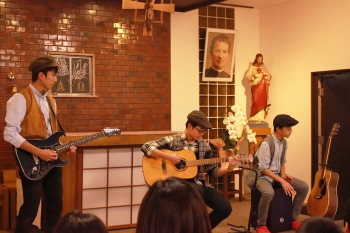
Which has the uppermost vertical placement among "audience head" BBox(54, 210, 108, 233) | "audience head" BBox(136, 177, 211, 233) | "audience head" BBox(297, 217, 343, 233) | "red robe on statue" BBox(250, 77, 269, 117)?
"red robe on statue" BBox(250, 77, 269, 117)

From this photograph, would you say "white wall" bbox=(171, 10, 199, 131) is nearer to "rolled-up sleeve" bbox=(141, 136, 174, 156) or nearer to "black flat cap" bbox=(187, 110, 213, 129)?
"rolled-up sleeve" bbox=(141, 136, 174, 156)

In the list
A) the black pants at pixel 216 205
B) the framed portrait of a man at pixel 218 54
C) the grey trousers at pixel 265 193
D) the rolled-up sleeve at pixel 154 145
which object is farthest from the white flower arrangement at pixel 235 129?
the black pants at pixel 216 205

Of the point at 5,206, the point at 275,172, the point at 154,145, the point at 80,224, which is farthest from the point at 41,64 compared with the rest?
the point at 80,224

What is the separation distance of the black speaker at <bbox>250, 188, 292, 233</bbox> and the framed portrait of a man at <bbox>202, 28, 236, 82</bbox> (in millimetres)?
2567

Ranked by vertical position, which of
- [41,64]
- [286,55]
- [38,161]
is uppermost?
[286,55]

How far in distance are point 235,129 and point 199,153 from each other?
2.24 metres

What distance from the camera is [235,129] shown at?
7.02 metres

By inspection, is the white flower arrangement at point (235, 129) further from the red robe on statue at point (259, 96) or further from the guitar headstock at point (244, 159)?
the guitar headstock at point (244, 159)

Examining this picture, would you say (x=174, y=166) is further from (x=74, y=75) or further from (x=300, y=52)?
(x=300, y=52)

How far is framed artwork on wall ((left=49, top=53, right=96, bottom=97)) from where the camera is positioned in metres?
6.43

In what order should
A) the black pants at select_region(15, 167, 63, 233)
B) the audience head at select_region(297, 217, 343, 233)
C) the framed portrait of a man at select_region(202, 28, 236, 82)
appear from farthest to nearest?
the framed portrait of a man at select_region(202, 28, 236, 82) < the black pants at select_region(15, 167, 63, 233) < the audience head at select_region(297, 217, 343, 233)

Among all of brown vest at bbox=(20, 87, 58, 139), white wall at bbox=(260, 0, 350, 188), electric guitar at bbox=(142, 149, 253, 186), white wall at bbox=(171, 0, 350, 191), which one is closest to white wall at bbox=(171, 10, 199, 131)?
white wall at bbox=(171, 0, 350, 191)

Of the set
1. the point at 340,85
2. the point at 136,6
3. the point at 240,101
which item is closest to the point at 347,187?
the point at 340,85

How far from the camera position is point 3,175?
19.6ft
